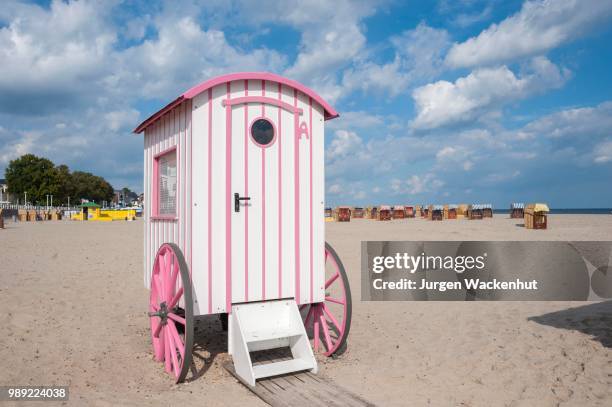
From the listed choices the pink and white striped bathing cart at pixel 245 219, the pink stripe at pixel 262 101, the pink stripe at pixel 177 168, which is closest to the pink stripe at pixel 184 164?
the pink and white striped bathing cart at pixel 245 219

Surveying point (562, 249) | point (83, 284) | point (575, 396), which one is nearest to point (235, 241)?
point (575, 396)

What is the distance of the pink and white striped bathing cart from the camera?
4973mm

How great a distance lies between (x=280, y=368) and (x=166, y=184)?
276 centimetres

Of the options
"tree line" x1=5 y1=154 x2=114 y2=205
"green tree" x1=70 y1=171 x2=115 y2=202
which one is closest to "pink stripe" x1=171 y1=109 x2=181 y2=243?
"tree line" x1=5 y1=154 x2=114 y2=205

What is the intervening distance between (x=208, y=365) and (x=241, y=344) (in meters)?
1.01

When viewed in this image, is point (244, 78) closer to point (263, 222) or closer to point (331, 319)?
point (263, 222)

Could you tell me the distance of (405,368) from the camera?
548 centimetres

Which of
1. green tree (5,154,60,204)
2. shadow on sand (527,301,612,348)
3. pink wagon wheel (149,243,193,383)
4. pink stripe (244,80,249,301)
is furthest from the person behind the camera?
green tree (5,154,60,204)

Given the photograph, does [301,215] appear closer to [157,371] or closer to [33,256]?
[157,371]

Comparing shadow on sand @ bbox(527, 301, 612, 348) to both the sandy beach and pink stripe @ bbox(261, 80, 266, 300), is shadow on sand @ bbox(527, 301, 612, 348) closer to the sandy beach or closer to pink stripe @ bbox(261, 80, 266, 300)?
the sandy beach

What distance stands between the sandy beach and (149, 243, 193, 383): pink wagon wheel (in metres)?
0.21

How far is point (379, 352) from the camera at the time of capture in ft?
20.0

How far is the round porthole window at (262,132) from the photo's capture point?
529 centimetres

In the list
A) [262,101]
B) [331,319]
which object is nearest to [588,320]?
[331,319]
